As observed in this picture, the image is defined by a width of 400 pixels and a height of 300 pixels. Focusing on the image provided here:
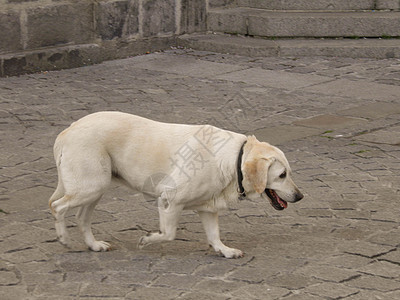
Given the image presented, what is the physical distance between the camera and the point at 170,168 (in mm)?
4637

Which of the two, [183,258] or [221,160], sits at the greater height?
[221,160]

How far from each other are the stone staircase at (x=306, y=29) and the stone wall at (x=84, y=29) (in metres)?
0.44

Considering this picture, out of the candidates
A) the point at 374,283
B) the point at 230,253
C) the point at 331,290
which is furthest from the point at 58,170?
the point at 374,283

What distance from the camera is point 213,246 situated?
481 centimetres

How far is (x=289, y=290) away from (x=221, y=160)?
87 cm

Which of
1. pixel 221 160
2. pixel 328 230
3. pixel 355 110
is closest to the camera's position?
pixel 221 160

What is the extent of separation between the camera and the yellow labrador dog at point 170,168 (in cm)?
460

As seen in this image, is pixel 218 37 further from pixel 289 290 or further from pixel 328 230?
pixel 289 290

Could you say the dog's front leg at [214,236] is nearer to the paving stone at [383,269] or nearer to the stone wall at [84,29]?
the paving stone at [383,269]

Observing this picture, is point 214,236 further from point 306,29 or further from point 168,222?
point 306,29

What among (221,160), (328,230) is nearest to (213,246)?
(221,160)

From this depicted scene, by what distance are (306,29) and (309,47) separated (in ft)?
1.69

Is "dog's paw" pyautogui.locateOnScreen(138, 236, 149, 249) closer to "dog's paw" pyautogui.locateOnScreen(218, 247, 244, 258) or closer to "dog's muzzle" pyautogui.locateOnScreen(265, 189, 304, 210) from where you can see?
"dog's paw" pyautogui.locateOnScreen(218, 247, 244, 258)

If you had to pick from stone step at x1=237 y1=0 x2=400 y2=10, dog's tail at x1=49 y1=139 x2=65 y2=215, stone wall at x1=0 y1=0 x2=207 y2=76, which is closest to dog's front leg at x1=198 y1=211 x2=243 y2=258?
dog's tail at x1=49 y1=139 x2=65 y2=215
